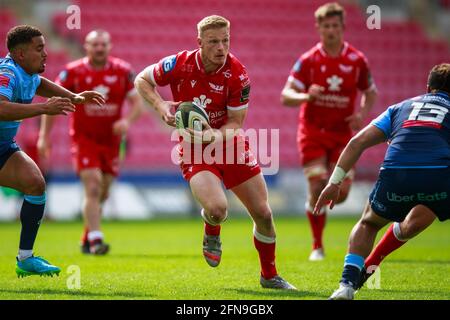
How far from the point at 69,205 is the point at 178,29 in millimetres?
6992

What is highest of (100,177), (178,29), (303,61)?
(178,29)

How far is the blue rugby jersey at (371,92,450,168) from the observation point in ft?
20.8

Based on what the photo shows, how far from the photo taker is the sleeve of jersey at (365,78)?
420 inches

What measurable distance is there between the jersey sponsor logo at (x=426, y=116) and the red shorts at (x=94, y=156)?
5.66m

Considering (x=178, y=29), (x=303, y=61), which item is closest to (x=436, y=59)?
(x=178, y=29)

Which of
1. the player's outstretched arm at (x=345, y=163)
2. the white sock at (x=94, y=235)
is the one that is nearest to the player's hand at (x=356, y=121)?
the white sock at (x=94, y=235)

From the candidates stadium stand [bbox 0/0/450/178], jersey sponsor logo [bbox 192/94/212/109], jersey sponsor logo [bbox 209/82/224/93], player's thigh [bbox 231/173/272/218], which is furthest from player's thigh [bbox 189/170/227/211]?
stadium stand [bbox 0/0/450/178]

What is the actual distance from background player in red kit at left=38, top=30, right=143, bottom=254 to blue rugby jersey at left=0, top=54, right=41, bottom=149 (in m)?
3.36

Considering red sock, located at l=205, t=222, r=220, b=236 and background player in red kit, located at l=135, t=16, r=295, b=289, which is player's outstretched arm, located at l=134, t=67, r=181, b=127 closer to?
background player in red kit, located at l=135, t=16, r=295, b=289

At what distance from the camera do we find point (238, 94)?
7.34m

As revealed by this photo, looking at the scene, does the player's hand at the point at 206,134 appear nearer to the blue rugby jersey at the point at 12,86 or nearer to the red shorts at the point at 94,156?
the blue rugby jersey at the point at 12,86

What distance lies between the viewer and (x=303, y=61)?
10633mm

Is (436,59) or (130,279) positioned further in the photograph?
(436,59)
